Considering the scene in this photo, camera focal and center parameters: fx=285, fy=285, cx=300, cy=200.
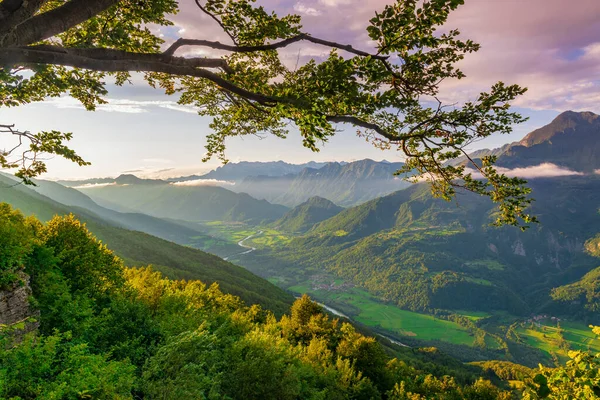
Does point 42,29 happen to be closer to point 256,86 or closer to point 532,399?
point 256,86

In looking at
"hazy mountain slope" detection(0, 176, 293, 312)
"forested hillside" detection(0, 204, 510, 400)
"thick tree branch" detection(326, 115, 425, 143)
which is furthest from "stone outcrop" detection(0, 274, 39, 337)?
"hazy mountain slope" detection(0, 176, 293, 312)

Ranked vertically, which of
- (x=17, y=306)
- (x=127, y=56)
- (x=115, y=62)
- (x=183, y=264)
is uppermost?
(x=127, y=56)

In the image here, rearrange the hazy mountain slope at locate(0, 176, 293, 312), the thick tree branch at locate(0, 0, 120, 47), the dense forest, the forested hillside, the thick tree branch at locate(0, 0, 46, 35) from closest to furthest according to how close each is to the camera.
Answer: the thick tree branch at locate(0, 0, 46, 35)
the thick tree branch at locate(0, 0, 120, 47)
the dense forest
the forested hillside
the hazy mountain slope at locate(0, 176, 293, 312)

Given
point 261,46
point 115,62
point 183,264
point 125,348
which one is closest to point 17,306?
point 125,348

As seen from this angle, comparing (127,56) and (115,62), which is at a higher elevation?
(127,56)

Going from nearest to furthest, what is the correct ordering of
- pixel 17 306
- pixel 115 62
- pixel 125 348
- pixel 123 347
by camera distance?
pixel 115 62, pixel 17 306, pixel 123 347, pixel 125 348

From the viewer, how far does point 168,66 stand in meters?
9.77

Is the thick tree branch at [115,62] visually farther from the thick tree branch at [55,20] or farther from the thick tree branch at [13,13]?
the thick tree branch at [13,13]

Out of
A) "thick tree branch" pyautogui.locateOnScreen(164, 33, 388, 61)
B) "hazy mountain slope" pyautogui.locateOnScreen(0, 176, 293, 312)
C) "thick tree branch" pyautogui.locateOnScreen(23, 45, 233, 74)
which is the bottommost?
"hazy mountain slope" pyautogui.locateOnScreen(0, 176, 293, 312)

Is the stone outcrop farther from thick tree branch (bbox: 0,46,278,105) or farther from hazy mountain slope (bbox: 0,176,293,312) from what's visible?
hazy mountain slope (bbox: 0,176,293,312)

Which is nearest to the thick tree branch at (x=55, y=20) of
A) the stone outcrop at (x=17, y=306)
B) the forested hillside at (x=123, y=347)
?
the forested hillside at (x=123, y=347)

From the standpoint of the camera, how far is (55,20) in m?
7.76

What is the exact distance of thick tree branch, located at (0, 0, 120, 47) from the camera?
7607mm

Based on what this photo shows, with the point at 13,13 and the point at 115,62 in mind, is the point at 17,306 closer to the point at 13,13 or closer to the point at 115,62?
the point at 115,62
